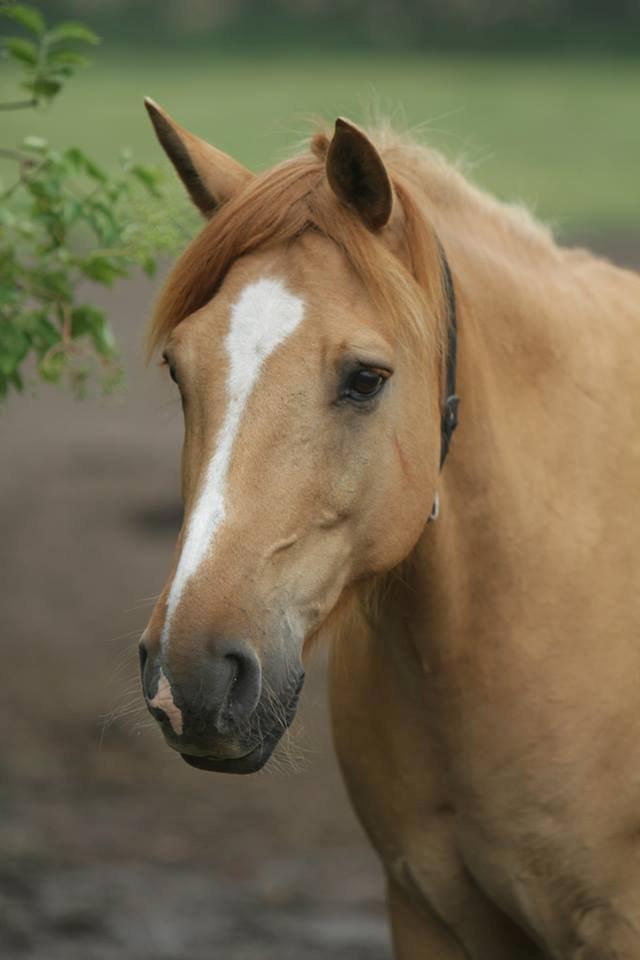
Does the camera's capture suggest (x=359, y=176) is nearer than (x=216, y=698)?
No

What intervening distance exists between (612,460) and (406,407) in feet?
2.10

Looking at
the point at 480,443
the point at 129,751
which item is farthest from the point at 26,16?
the point at 129,751

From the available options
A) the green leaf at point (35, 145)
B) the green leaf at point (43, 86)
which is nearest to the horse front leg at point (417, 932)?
the green leaf at point (35, 145)

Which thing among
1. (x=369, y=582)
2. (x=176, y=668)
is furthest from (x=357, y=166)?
(x=176, y=668)

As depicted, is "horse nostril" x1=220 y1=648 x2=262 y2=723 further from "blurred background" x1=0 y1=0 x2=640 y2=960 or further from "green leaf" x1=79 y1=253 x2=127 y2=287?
"green leaf" x1=79 y1=253 x2=127 y2=287

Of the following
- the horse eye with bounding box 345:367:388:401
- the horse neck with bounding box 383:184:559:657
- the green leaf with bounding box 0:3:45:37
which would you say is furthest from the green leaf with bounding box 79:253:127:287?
the horse eye with bounding box 345:367:388:401

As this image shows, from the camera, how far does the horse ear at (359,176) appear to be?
8.08ft

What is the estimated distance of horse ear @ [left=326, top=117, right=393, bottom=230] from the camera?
2.46m

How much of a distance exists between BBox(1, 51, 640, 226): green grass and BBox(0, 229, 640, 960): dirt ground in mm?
11223

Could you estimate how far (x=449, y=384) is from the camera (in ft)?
8.82

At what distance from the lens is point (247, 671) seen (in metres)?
2.28

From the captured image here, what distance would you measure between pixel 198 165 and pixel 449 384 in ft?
2.07

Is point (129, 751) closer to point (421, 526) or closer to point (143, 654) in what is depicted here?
point (421, 526)

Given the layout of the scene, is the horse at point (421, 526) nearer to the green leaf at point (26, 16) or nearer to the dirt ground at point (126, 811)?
the dirt ground at point (126, 811)
